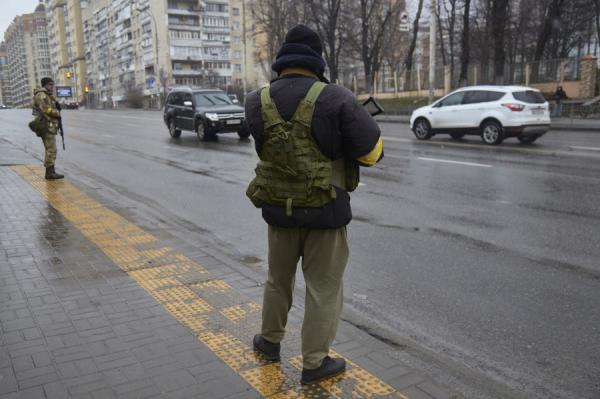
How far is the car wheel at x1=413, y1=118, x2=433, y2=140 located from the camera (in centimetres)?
1895

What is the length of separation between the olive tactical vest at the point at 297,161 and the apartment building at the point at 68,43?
14355 cm

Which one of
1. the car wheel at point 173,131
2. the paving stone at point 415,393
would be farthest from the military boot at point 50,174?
the car wheel at point 173,131

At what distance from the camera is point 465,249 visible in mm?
6168

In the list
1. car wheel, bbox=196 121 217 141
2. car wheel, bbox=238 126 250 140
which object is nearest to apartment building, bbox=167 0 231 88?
car wheel, bbox=238 126 250 140

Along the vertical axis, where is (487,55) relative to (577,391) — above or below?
above

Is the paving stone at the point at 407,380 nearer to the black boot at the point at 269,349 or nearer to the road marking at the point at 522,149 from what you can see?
the black boot at the point at 269,349

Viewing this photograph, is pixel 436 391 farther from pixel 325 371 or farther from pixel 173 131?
pixel 173 131

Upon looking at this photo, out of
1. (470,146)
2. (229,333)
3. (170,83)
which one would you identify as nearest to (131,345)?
(229,333)

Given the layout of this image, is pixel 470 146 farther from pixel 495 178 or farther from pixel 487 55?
pixel 487 55

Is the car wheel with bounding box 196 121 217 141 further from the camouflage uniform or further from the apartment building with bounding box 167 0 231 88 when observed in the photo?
the apartment building with bounding box 167 0 231 88

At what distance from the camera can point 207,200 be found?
9320 millimetres

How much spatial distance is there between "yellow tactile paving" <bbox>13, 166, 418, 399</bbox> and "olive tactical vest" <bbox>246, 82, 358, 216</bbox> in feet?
3.26

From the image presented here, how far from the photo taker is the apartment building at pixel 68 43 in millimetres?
142500

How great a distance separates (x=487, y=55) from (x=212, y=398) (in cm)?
4591
